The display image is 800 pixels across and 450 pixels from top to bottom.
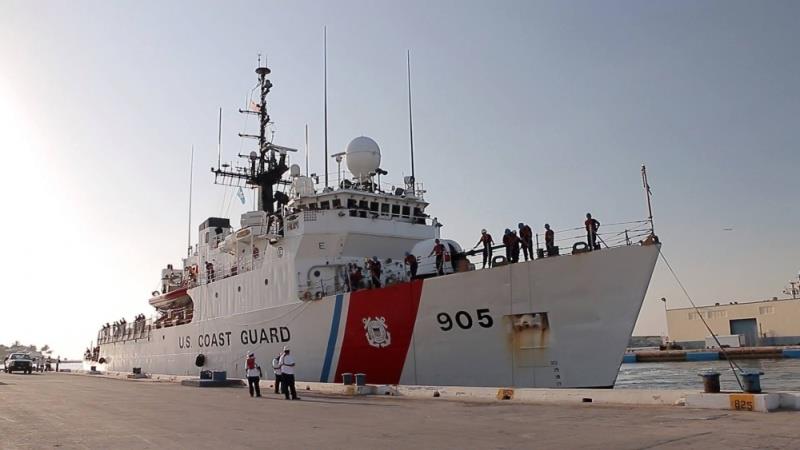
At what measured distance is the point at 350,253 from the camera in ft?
63.0

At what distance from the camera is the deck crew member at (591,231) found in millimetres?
13031

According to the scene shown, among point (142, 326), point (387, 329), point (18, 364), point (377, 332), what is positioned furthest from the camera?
point (18, 364)

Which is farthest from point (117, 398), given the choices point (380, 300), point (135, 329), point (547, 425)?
point (135, 329)

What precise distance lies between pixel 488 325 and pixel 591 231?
2.99 m

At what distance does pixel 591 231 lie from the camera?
43.0 feet

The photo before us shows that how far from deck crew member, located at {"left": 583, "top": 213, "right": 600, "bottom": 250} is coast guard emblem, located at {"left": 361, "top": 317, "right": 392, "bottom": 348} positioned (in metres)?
5.41

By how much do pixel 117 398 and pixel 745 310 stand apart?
47534 mm

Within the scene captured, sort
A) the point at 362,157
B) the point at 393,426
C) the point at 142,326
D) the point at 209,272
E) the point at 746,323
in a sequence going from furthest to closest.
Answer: the point at 746,323 → the point at 142,326 → the point at 209,272 → the point at 362,157 → the point at 393,426

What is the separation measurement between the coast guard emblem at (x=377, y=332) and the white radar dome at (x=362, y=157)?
7.29m

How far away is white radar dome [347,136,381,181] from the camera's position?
21.8 m

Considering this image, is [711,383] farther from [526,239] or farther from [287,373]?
[287,373]

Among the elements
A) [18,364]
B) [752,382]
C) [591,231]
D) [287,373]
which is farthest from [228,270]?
[18,364]

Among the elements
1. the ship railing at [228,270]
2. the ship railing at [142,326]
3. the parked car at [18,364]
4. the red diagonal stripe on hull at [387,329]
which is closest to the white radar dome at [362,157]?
the ship railing at [228,270]

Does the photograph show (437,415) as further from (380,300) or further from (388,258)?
(388,258)
